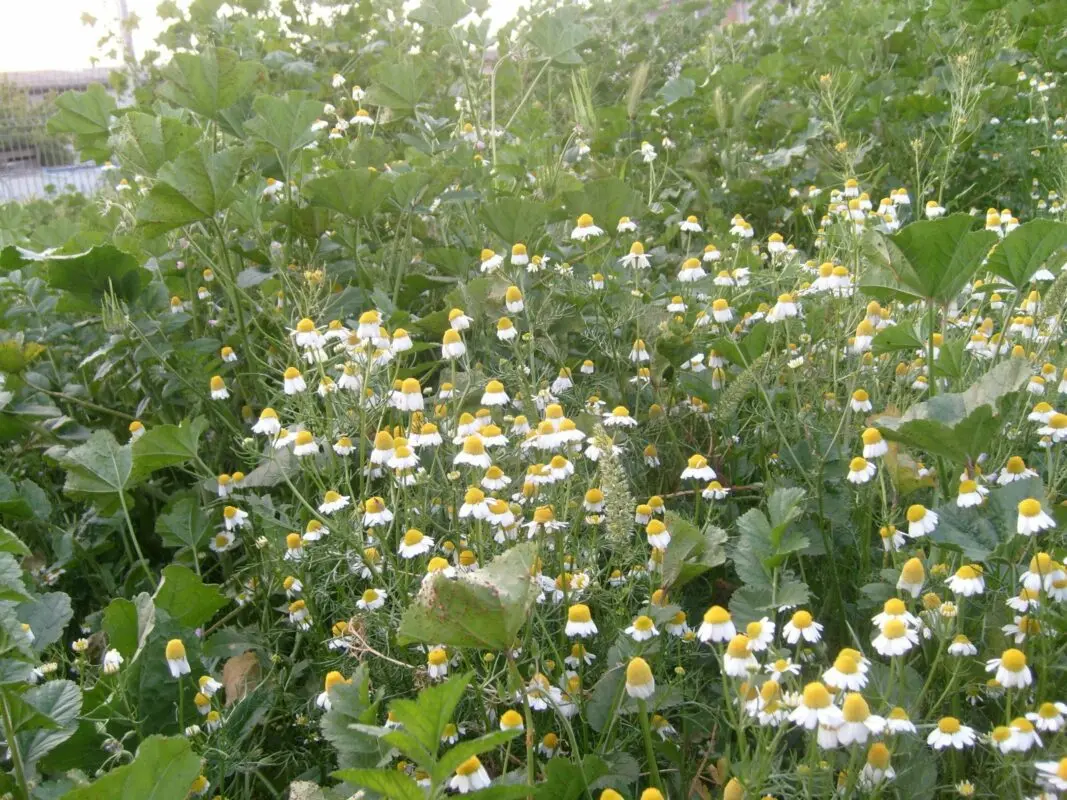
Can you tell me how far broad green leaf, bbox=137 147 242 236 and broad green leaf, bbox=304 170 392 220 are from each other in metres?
0.25

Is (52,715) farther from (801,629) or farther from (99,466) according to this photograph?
(801,629)

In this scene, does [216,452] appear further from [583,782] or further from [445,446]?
[583,782]

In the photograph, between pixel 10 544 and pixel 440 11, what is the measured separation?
2.37m

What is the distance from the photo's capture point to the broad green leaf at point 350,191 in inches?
103

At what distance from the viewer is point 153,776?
4.20 ft

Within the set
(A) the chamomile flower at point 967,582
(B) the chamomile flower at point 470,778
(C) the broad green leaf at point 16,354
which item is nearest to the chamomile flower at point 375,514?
(B) the chamomile flower at point 470,778

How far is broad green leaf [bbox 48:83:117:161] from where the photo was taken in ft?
11.3

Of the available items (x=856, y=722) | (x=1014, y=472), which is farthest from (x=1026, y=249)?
(x=856, y=722)

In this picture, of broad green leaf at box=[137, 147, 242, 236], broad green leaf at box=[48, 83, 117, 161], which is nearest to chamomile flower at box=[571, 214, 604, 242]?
broad green leaf at box=[137, 147, 242, 236]

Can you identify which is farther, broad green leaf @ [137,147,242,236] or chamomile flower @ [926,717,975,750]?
broad green leaf @ [137,147,242,236]

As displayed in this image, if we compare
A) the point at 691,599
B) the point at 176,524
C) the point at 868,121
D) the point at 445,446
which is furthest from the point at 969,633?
the point at 868,121

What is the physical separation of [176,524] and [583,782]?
1.23 meters

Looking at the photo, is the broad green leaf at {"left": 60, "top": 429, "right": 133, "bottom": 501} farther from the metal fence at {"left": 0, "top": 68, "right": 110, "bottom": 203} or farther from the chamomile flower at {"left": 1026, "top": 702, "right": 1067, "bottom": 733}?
the metal fence at {"left": 0, "top": 68, "right": 110, "bottom": 203}

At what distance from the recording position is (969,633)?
5.57 ft
